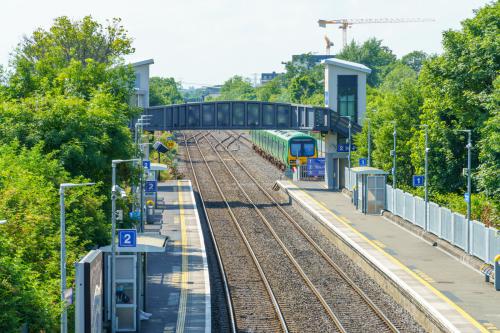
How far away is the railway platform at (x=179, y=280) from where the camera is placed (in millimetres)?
30000

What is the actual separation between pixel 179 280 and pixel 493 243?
1275 centimetres

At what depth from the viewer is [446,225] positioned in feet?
141

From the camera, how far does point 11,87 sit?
4691cm

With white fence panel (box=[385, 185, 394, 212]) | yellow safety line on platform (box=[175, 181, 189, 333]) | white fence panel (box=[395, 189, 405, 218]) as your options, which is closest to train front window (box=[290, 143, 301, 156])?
yellow safety line on platform (box=[175, 181, 189, 333])

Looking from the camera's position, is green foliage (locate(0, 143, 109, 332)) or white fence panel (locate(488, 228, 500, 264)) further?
white fence panel (locate(488, 228, 500, 264))

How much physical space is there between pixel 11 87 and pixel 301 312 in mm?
22132

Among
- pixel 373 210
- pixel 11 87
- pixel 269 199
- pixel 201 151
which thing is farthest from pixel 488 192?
pixel 201 151

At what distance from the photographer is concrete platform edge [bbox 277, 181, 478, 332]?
28934 mm

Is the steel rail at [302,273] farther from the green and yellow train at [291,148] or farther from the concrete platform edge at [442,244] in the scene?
the green and yellow train at [291,148]

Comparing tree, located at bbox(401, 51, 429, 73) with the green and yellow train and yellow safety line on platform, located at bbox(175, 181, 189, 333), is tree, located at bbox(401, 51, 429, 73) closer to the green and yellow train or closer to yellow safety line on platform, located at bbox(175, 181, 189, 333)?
the green and yellow train

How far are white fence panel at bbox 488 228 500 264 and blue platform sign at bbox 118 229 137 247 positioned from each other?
596 inches

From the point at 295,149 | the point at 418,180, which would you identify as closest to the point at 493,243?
the point at 418,180

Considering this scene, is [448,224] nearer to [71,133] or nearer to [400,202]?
[400,202]

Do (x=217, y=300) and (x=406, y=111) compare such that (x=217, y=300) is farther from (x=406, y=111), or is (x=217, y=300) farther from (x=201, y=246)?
(x=406, y=111)
